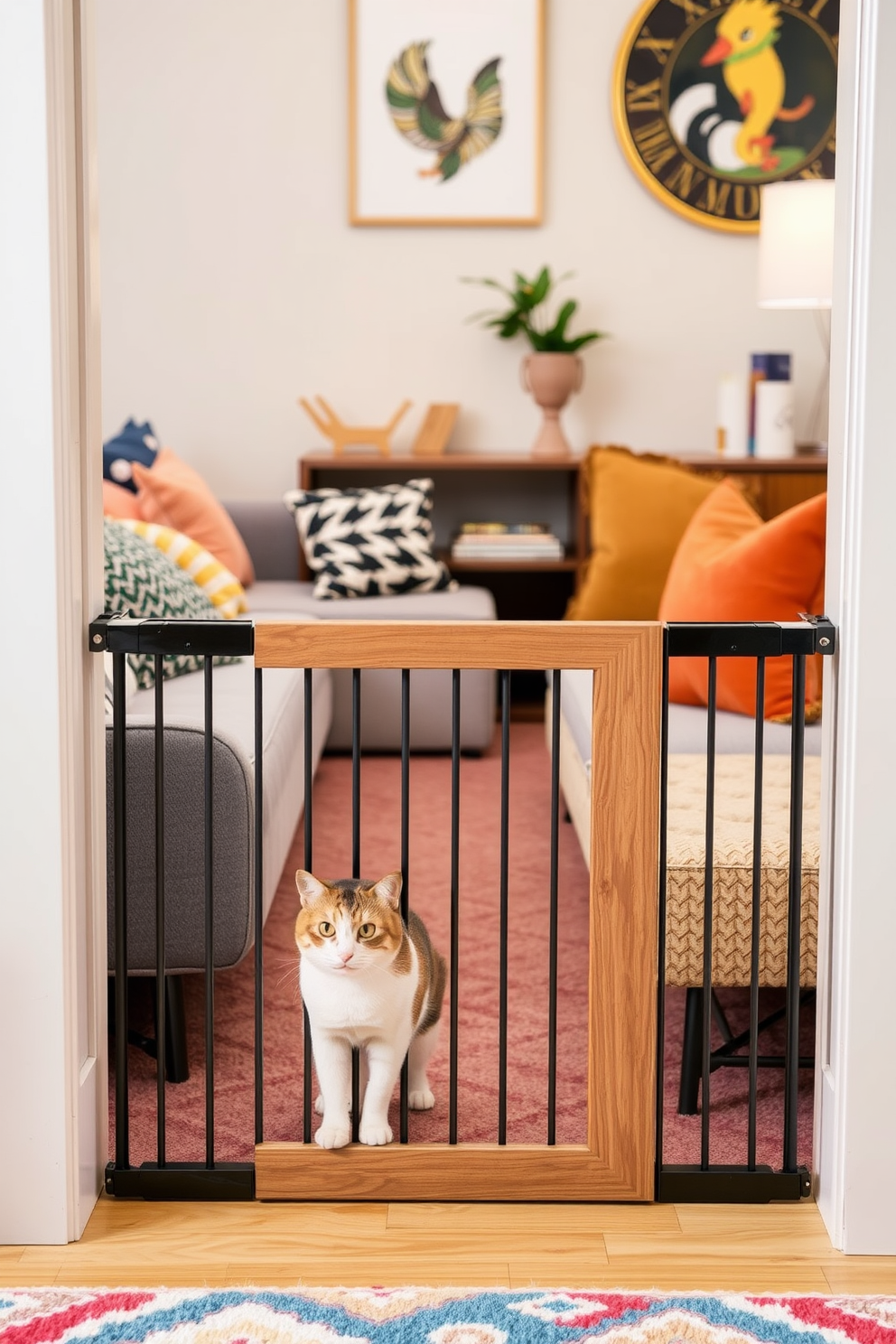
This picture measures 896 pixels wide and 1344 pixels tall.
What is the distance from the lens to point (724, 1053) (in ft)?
6.52

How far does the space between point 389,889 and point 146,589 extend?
1251 millimetres

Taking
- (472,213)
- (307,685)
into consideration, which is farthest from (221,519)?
(307,685)

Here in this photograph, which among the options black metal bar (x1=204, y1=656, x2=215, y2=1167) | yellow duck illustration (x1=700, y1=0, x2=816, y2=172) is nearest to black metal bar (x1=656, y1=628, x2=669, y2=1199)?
black metal bar (x1=204, y1=656, x2=215, y2=1167)

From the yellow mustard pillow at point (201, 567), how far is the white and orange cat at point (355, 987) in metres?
1.73

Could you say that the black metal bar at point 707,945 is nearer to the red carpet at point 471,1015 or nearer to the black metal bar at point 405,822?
the red carpet at point 471,1015

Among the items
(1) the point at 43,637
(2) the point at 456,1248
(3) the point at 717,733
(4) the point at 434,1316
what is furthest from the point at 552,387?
(4) the point at 434,1316

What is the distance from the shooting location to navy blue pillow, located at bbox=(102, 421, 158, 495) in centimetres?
406

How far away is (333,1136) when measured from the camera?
5.62 feet

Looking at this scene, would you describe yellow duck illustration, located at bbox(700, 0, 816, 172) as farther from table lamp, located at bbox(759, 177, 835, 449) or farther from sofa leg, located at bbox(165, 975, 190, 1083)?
sofa leg, located at bbox(165, 975, 190, 1083)

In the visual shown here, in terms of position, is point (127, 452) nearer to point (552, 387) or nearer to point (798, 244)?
point (552, 387)

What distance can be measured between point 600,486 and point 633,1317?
2506mm

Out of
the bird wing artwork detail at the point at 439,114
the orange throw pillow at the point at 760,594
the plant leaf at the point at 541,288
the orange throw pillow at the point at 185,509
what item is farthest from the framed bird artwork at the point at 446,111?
the orange throw pillow at the point at 760,594

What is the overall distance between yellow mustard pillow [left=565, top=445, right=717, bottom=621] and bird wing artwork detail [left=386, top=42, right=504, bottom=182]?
150 centimetres

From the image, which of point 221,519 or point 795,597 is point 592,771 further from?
point 221,519
